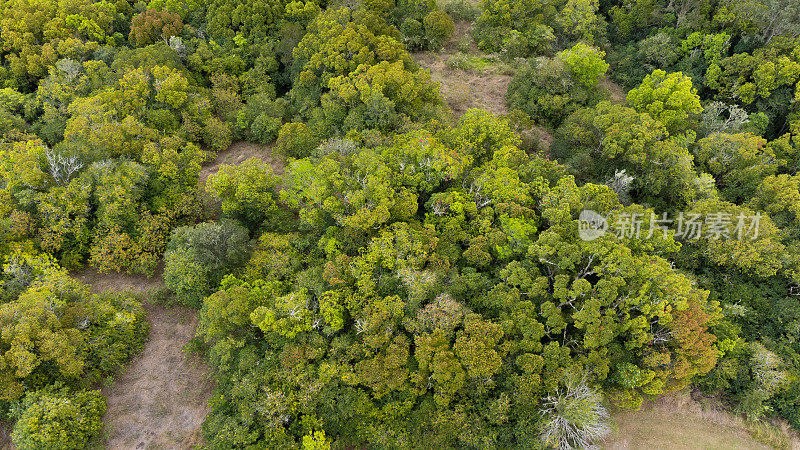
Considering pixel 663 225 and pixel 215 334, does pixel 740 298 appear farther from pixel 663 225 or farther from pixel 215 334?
pixel 215 334

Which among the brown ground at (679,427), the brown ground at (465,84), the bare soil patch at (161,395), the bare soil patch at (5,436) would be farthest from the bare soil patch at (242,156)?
the brown ground at (679,427)

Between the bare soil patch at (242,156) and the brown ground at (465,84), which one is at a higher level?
the brown ground at (465,84)

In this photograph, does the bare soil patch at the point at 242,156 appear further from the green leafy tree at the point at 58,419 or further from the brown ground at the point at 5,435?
the brown ground at the point at 5,435

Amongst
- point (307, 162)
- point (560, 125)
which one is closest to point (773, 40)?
point (560, 125)

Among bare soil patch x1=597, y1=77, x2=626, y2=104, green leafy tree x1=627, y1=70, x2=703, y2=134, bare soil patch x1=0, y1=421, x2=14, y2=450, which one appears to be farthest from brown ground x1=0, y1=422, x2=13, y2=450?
bare soil patch x1=597, y1=77, x2=626, y2=104

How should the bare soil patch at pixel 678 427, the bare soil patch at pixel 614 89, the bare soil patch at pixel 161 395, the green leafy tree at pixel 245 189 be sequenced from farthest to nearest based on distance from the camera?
1. the bare soil patch at pixel 614 89
2. the green leafy tree at pixel 245 189
3. the bare soil patch at pixel 678 427
4. the bare soil patch at pixel 161 395

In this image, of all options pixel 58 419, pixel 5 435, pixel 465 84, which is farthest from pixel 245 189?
pixel 465 84

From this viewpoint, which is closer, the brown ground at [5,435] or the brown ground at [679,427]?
the brown ground at [5,435]

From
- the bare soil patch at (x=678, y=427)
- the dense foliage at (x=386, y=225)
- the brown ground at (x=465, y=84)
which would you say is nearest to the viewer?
the dense foliage at (x=386, y=225)
